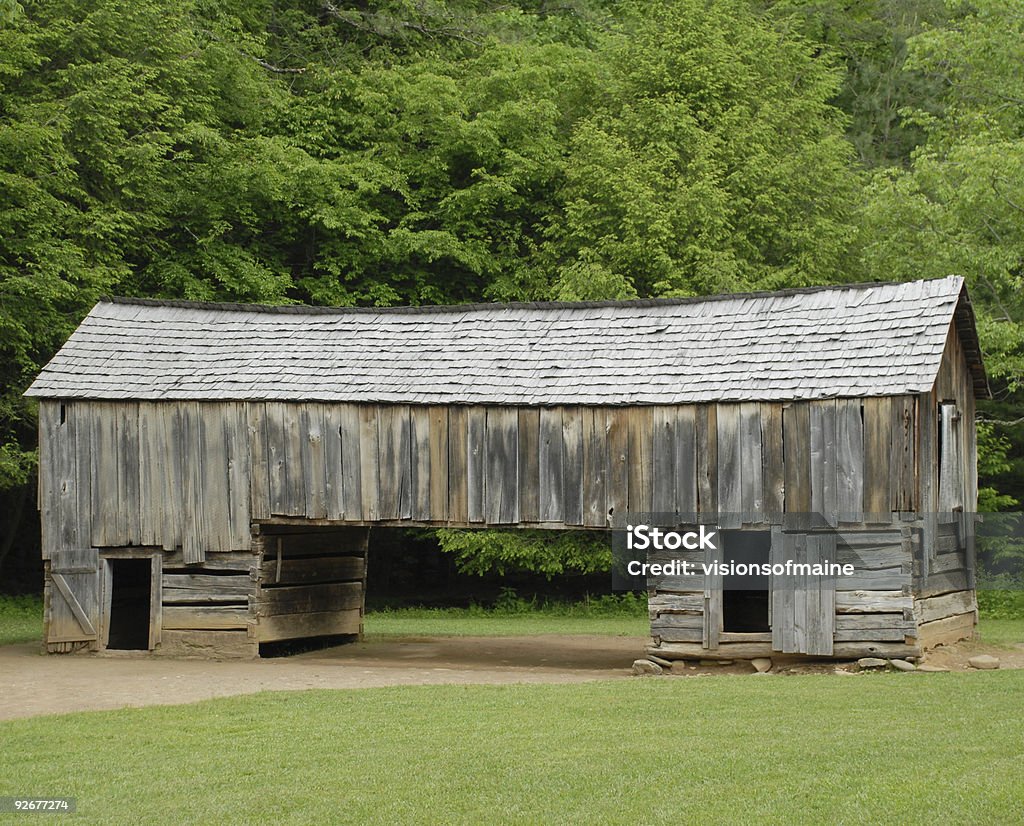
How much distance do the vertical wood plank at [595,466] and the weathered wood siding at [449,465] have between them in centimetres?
2

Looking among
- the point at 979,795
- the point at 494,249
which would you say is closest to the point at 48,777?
the point at 979,795

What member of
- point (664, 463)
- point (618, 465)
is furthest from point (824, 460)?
point (618, 465)

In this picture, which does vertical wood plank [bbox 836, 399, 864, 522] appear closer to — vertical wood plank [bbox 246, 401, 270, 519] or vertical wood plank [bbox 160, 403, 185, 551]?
vertical wood plank [bbox 246, 401, 270, 519]

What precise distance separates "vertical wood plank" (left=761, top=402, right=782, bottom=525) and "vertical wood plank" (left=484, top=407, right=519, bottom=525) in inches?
140

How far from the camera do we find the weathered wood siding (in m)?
18.0

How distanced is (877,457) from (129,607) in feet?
45.6

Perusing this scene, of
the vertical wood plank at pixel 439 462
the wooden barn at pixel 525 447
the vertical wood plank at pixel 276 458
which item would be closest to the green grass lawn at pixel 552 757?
the wooden barn at pixel 525 447

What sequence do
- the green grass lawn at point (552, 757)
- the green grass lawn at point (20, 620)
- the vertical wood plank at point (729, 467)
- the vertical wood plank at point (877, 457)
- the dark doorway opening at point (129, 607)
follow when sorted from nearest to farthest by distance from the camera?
the green grass lawn at point (552, 757)
the vertical wood plank at point (877, 457)
the vertical wood plank at point (729, 467)
the dark doorway opening at point (129, 607)
the green grass lawn at point (20, 620)

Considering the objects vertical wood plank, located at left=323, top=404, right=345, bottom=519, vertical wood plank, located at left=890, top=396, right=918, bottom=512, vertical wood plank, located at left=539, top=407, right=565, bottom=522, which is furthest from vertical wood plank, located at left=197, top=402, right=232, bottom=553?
vertical wood plank, located at left=890, top=396, right=918, bottom=512

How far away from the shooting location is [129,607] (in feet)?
80.8

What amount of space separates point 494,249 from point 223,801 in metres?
26.4

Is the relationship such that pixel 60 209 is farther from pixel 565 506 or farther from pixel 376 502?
pixel 565 506

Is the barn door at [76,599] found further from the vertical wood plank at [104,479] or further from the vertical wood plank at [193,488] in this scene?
the vertical wood plank at [193,488]

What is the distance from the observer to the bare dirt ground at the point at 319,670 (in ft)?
55.1
